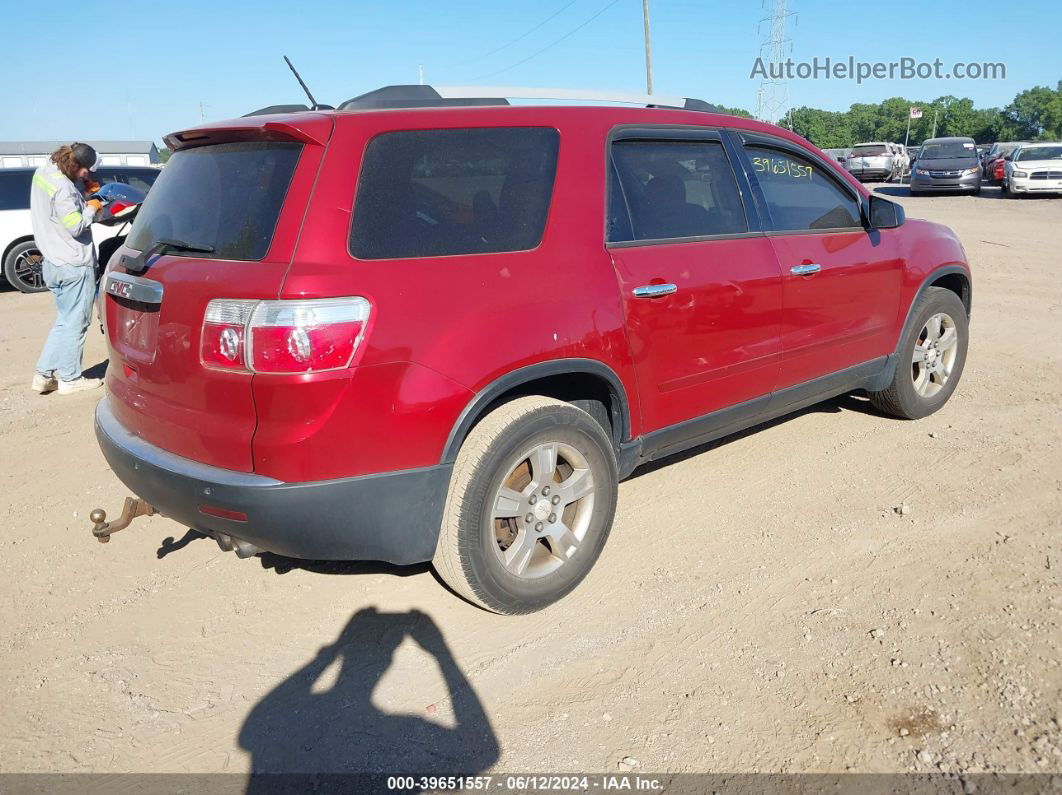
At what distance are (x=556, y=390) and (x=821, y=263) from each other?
1.71 metres

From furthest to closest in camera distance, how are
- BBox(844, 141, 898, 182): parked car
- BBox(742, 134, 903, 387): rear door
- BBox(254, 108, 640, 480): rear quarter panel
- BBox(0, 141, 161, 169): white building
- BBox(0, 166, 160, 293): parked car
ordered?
BBox(0, 141, 161, 169): white building < BBox(844, 141, 898, 182): parked car < BBox(0, 166, 160, 293): parked car < BBox(742, 134, 903, 387): rear door < BBox(254, 108, 640, 480): rear quarter panel

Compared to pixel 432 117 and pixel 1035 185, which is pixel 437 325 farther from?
pixel 1035 185

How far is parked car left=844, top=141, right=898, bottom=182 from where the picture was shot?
29.9 m

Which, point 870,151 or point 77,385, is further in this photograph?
point 870,151

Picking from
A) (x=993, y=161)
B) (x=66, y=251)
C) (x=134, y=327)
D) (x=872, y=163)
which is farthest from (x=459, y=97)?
(x=872, y=163)

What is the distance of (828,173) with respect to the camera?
14.3 ft

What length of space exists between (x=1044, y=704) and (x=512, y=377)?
1.98m

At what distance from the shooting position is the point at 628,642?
294cm

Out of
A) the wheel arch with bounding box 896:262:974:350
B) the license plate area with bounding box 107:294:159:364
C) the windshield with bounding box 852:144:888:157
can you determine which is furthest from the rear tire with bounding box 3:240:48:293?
the windshield with bounding box 852:144:888:157

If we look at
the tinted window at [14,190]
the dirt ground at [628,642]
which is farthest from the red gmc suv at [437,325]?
the tinted window at [14,190]

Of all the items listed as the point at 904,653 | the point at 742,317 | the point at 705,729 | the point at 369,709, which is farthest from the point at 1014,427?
the point at 369,709

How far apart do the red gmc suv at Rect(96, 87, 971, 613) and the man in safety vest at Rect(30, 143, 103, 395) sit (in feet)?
10.9

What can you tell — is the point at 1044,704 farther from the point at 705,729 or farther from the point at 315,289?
the point at 315,289

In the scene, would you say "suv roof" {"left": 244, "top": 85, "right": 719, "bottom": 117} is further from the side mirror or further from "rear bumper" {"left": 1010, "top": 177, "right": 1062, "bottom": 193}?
"rear bumper" {"left": 1010, "top": 177, "right": 1062, "bottom": 193}
